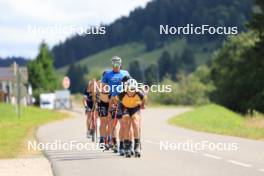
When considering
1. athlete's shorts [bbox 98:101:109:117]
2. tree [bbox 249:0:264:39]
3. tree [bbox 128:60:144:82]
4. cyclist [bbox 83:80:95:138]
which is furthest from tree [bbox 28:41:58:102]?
athlete's shorts [bbox 98:101:109:117]

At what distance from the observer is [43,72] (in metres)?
106

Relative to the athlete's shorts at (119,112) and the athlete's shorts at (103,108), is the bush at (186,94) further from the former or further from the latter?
the athlete's shorts at (119,112)

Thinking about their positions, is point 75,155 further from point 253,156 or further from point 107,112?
point 253,156

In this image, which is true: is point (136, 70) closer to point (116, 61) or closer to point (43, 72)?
point (43, 72)

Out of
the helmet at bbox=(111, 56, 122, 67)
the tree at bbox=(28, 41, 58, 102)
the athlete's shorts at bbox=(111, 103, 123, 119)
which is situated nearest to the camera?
the athlete's shorts at bbox=(111, 103, 123, 119)

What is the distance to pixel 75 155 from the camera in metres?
17.0

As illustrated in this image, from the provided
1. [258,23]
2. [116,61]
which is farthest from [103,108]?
[258,23]

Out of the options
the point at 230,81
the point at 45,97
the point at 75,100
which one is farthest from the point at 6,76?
the point at 230,81

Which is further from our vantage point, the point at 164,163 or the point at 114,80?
the point at 114,80

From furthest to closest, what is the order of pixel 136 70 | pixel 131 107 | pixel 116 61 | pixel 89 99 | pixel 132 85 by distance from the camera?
pixel 136 70
pixel 89 99
pixel 116 61
pixel 131 107
pixel 132 85

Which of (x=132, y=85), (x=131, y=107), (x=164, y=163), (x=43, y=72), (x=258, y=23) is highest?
(x=258, y=23)

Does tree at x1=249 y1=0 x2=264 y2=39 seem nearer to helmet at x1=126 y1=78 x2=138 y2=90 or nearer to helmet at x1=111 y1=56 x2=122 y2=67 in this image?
helmet at x1=111 y1=56 x2=122 y2=67

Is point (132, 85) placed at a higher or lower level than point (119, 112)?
higher

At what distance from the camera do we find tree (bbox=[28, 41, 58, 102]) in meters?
106
